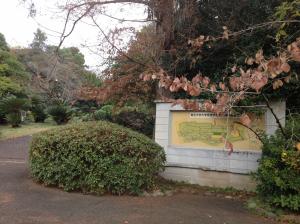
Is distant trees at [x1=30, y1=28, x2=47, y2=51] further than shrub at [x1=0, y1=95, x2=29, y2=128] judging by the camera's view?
Yes

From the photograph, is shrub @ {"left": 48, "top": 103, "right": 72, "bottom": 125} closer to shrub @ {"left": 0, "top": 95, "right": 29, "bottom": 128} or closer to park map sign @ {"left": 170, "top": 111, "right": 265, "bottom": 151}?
shrub @ {"left": 0, "top": 95, "right": 29, "bottom": 128}

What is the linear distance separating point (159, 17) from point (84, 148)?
3983 millimetres

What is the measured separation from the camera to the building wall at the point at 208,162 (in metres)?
7.68

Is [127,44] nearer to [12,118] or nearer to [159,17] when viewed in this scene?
[159,17]

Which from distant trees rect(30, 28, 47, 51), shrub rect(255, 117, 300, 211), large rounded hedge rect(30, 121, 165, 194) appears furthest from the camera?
distant trees rect(30, 28, 47, 51)

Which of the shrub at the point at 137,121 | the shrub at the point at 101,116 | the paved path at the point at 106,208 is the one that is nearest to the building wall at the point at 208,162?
the paved path at the point at 106,208

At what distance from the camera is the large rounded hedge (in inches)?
272

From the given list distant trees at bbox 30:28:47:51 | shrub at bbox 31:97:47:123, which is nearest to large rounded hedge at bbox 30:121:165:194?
shrub at bbox 31:97:47:123

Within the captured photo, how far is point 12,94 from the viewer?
23.4 metres

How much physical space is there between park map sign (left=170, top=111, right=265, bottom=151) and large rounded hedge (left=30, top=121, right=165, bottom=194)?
1.21m

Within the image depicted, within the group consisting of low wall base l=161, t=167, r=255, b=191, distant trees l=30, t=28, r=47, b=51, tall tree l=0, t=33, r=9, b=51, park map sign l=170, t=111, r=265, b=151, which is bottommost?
low wall base l=161, t=167, r=255, b=191

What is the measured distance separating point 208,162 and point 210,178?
0.36 m

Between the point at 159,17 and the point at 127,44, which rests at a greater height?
the point at 159,17

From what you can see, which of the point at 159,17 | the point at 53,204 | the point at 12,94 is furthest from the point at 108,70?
the point at 12,94
